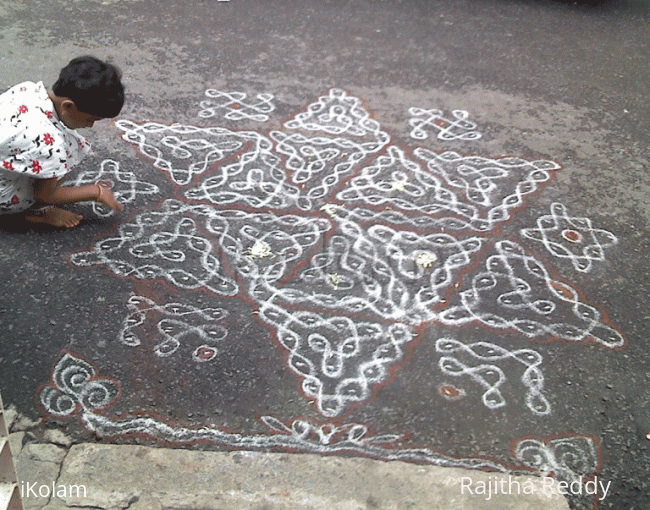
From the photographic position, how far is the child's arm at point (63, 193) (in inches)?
118

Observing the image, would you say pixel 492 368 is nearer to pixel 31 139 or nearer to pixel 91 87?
pixel 91 87

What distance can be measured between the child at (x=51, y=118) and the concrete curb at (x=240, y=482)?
3.88 ft

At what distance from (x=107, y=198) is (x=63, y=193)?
0.64 feet

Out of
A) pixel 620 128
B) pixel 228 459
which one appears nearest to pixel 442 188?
pixel 620 128

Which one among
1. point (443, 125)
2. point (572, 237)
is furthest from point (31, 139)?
point (572, 237)

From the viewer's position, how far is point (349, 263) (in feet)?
10.3

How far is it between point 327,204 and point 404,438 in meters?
1.45

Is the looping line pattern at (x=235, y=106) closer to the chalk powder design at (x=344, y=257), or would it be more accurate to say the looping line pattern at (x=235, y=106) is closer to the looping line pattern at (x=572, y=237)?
the chalk powder design at (x=344, y=257)

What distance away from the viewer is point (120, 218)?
328cm

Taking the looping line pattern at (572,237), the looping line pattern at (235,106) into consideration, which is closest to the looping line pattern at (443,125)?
the looping line pattern at (572,237)

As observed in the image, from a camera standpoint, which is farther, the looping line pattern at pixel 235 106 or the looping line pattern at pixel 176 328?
the looping line pattern at pixel 235 106

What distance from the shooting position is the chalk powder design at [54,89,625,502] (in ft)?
8.62

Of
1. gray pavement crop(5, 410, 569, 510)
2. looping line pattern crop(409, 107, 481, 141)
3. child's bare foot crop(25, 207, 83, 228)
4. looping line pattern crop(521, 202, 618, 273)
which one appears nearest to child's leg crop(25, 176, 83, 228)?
child's bare foot crop(25, 207, 83, 228)

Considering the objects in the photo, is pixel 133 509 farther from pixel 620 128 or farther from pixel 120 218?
pixel 620 128
